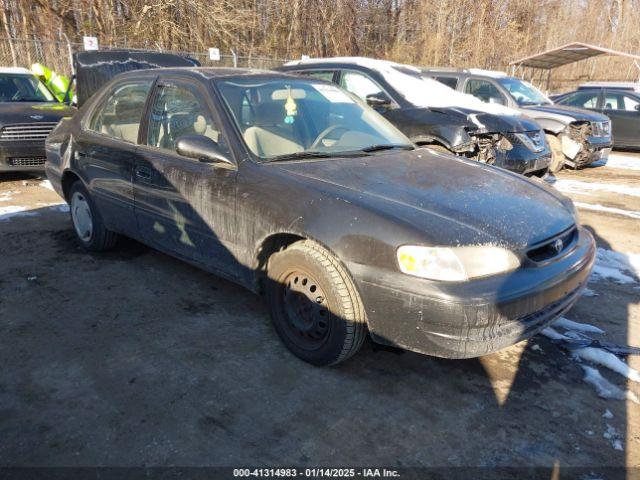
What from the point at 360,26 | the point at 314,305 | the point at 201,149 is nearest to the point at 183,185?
the point at 201,149

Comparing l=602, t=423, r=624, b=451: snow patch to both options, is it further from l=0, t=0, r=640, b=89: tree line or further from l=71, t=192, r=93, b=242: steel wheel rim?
l=0, t=0, r=640, b=89: tree line

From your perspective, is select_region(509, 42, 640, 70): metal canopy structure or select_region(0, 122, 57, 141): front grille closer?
select_region(0, 122, 57, 141): front grille

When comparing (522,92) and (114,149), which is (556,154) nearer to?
(522,92)

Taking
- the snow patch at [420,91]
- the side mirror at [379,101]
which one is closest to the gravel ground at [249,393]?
the snow patch at [420,91]

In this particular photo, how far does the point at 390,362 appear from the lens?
2980 millimetres

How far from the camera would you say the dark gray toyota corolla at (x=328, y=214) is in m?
2.41

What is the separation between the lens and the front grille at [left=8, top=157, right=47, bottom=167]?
719cm

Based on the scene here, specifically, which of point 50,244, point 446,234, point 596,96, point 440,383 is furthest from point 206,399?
point 596,96

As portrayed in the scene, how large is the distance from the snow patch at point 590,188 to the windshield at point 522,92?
1945 mm

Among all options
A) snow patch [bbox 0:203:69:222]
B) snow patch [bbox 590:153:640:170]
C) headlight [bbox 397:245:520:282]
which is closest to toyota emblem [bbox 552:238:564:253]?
headlight [bbox 397:245:520:282]

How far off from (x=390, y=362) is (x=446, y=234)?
3.17 feet

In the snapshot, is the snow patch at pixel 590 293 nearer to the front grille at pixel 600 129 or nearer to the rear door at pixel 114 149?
the rear door at pixel 114 149

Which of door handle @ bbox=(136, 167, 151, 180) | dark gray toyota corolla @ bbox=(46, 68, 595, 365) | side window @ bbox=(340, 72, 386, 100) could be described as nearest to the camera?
dark gray toyota corolla @ bbox=(46, 68, 595, 365)

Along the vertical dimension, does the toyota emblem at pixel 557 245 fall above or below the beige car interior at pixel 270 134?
below
